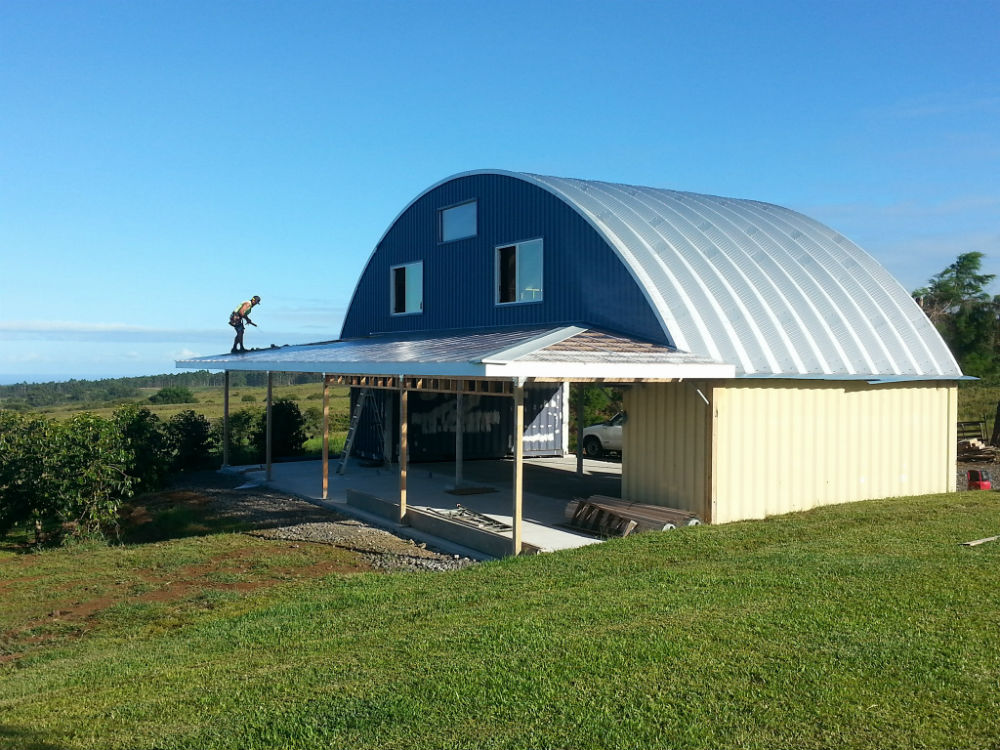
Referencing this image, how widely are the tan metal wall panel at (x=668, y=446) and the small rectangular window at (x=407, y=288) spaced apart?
795cm

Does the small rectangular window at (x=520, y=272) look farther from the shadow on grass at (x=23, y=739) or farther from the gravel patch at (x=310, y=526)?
the shadow on grass at (x=23, y=739)

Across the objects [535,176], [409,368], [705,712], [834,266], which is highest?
[535,176]

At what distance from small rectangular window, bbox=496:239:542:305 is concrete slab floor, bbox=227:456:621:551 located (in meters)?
3.77

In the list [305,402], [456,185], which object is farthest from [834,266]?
[305,402]

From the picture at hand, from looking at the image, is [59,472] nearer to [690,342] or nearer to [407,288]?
[407,288]

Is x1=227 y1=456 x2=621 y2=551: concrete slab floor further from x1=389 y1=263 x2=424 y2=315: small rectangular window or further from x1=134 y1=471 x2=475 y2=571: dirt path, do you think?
x1=389 y1=263 x2=424 y2=315: small rectangular window

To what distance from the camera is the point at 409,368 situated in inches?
488

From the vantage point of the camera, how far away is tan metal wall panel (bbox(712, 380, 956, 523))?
12492 mm

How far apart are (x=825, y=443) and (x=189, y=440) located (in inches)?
617

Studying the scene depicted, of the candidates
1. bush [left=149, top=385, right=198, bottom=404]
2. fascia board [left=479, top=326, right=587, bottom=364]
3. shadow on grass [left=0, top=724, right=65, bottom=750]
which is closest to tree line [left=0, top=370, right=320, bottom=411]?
bush [left=149, top=385, right=198, bottom=404]

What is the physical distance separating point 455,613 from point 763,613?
2691 millimetres

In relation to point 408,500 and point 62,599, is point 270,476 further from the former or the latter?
point 62,599

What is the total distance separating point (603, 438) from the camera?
23781mm

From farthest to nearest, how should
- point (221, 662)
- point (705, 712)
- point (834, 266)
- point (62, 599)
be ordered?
point (834, 266) < point (62, 599) < point (221, 662) < point (705, 712)
